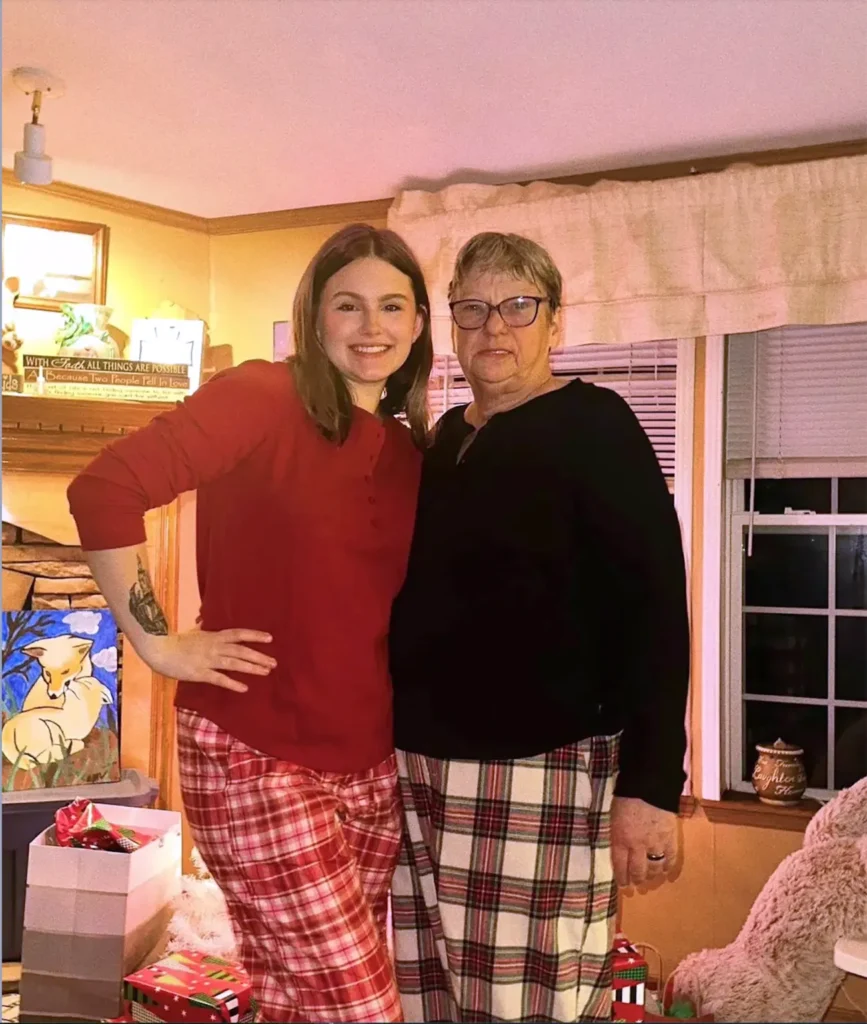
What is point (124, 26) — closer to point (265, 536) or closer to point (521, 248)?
point (521, 248)

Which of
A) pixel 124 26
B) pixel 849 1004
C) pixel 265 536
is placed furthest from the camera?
pixel 849 1004

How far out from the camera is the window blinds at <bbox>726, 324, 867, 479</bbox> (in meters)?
1.66

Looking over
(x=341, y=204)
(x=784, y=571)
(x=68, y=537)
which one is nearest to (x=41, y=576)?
(x=68, y=537)

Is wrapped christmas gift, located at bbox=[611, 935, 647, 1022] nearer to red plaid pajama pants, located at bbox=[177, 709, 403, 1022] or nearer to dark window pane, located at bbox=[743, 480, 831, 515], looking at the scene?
red plaid pajama pants, located at bbox=[177, 709, 403, 1022]

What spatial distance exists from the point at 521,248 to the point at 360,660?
613 mm

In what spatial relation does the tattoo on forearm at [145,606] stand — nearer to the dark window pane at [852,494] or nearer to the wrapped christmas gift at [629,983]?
the wrapped christmas gift at [629,983]

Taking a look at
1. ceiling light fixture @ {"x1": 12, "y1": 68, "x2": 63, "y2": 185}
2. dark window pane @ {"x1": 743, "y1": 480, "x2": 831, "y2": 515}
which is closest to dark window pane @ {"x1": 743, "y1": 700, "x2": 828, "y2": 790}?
dark window pane @ {"x1": 743, "y1": 480, "x2": 831, "y2": 515}

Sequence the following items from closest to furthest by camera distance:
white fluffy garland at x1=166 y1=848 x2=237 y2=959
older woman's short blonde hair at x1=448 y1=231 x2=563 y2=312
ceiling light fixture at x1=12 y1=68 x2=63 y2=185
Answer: older woman's short blonde hair at x1=448 y1=231 x2=563 y2=312 < ceiling light fixture at x1=12 y1=68 x2=63 y2=185 < white fluffy garland at x1=166 y1=848 x2=237 y2=959

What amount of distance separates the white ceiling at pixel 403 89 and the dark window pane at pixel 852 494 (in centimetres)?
59

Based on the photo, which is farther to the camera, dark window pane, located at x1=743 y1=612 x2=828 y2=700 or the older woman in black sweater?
dark window pane, located at x1=743 y1=612 x2=828 y2=700

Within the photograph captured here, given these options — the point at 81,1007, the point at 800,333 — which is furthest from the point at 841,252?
the point at 81,1007

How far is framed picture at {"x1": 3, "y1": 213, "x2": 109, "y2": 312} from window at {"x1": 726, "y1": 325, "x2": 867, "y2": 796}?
114cm

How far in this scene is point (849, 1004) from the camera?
1.56 meters

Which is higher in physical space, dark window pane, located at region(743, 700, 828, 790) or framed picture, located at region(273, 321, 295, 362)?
framed picture, located at region(273, 321, 295, 362)
